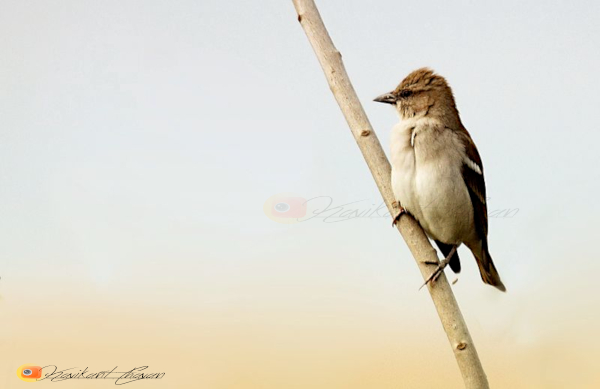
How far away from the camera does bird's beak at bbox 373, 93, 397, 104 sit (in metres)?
3.28

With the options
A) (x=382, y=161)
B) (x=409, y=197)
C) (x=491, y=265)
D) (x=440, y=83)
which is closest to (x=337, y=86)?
(x=382, y=161)

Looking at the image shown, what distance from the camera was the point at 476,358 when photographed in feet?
7.62

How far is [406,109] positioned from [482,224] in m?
0.75

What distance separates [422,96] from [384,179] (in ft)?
2.54

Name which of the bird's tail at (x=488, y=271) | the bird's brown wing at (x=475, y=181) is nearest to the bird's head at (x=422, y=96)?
the bird's brown wing at (x=475, y=181)

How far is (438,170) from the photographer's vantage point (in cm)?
303

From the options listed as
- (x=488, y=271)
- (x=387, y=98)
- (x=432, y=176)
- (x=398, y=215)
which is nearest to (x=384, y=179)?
(x=398, y=215)

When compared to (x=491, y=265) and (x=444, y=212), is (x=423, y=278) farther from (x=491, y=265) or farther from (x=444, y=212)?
(x=491, y=265)

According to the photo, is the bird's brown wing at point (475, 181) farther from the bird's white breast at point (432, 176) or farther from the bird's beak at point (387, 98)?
the bird's beak at point (387, 98)

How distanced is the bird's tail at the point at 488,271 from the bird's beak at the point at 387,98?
97cm

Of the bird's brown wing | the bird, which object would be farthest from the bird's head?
the bird's brown wing

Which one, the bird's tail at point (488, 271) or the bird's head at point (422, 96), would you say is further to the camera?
the bird's tail at point (488, 271)

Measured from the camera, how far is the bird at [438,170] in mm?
2969

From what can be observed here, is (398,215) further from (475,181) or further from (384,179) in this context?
(475,181)
